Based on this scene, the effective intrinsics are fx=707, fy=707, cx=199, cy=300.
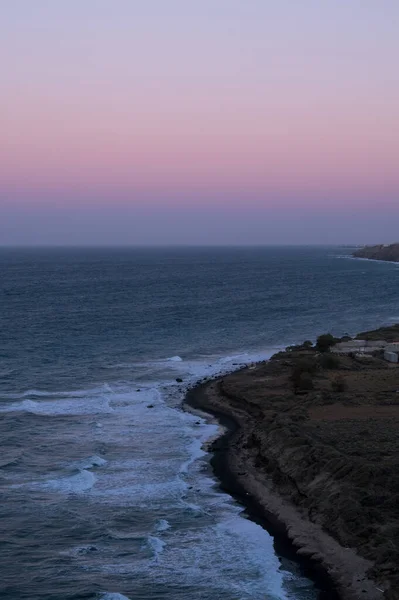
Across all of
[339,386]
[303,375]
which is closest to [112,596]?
[339,386]

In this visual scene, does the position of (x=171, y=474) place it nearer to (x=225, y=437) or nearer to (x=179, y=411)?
(x=225, y=437)

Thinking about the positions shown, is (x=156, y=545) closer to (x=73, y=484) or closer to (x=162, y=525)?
(x=162, y=525)

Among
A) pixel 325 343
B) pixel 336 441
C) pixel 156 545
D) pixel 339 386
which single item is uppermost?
pixel 325 343

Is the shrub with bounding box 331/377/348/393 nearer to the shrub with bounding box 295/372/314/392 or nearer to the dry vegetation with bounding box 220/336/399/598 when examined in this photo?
the dry vegetation with bounding box 220/336/399/598

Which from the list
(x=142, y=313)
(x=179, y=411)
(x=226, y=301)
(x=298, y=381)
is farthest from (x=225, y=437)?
(x=226, y=301)

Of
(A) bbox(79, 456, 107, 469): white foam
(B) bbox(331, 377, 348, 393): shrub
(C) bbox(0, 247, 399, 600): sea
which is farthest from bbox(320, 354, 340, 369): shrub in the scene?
(A) bbox(79, 456, 107, 469): white foam

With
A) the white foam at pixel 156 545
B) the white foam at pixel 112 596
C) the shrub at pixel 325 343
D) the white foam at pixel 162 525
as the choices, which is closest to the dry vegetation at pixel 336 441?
the shrub at pixel 325 343
